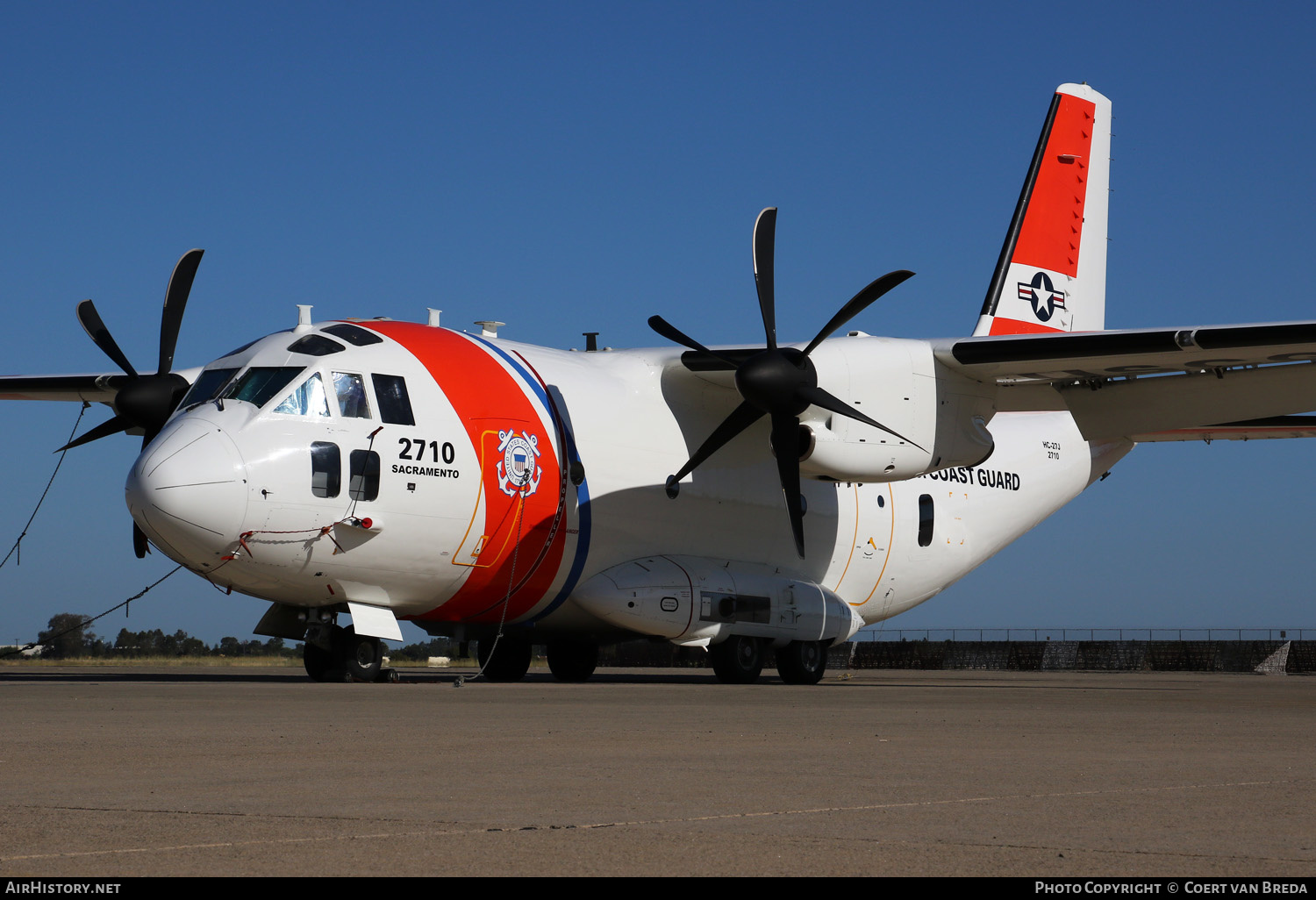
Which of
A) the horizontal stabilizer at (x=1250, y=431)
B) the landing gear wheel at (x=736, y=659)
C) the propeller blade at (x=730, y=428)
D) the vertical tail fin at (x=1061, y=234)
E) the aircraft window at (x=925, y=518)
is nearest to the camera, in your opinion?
the propeller blade at (x=730, y=428)

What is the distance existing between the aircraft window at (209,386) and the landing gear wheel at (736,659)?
24.7ft

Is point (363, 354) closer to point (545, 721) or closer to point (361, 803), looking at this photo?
point (545, 721)

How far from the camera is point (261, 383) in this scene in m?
16.4

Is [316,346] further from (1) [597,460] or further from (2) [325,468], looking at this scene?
(1) [597,460]

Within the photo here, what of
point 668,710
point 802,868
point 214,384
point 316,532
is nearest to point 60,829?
point 802,868

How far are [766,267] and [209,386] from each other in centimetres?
741

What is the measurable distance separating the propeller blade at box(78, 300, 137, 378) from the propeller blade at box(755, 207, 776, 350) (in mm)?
8973

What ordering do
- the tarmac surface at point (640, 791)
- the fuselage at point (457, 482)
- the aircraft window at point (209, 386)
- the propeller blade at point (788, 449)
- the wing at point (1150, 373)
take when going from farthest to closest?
the propeller blade at point (788, 449) → the wing at point (1150, 373) → the aircraft window at point (209, 386) → the fuselage at point (457, 482) → the tarmac surface at point (640, 791)

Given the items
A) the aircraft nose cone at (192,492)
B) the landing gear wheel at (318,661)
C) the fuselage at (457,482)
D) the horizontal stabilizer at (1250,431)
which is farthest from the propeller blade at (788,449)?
the horizontal stabilizer at (1250,431)

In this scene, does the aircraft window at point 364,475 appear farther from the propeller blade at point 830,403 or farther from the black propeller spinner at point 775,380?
the propeller blade at point 830,403

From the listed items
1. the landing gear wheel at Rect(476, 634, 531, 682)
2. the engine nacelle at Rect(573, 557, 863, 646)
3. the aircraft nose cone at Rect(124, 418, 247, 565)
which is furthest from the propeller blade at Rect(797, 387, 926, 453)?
the aircraft nose cone at Rect(124, 418, 247, 565)

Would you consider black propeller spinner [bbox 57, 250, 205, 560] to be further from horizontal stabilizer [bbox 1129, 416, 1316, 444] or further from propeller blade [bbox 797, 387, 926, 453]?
horizontal stabilizer [bbox 1129, 416, 1316, 444]

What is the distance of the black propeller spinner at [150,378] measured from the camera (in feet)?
62.9

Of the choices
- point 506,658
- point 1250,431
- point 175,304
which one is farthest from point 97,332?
point 1250,431
